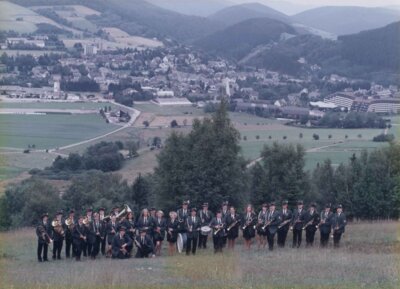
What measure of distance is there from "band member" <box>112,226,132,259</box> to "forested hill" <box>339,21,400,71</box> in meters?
61.3

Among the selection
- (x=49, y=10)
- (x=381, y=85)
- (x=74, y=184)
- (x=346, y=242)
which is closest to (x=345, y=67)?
(x=381, y=85)

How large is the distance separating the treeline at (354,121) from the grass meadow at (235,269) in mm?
37337

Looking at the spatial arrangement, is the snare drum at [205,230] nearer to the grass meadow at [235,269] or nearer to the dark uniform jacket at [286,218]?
the grass meadow at [235,269]

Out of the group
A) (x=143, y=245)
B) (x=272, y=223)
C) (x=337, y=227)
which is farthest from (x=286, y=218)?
(x=143, y=245)

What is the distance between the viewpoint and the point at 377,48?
82.0 metres

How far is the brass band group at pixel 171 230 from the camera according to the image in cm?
1877

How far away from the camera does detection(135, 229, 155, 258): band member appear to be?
1867cm

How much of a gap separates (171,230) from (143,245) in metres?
0.86

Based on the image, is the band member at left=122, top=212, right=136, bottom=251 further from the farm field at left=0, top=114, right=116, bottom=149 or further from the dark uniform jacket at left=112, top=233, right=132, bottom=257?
the farm field at left=0, top=114, right=116, bottom=149

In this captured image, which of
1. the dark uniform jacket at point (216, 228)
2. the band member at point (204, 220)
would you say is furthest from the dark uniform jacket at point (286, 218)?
the band member at point (204, 220)

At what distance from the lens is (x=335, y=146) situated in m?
48.8

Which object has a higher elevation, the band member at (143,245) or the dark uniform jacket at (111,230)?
the dark uniform jacket at (111,230)

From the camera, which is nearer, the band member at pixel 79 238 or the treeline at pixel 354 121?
the band member at pixel 79 238

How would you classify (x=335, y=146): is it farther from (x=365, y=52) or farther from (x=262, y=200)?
(x=365, y=52)
